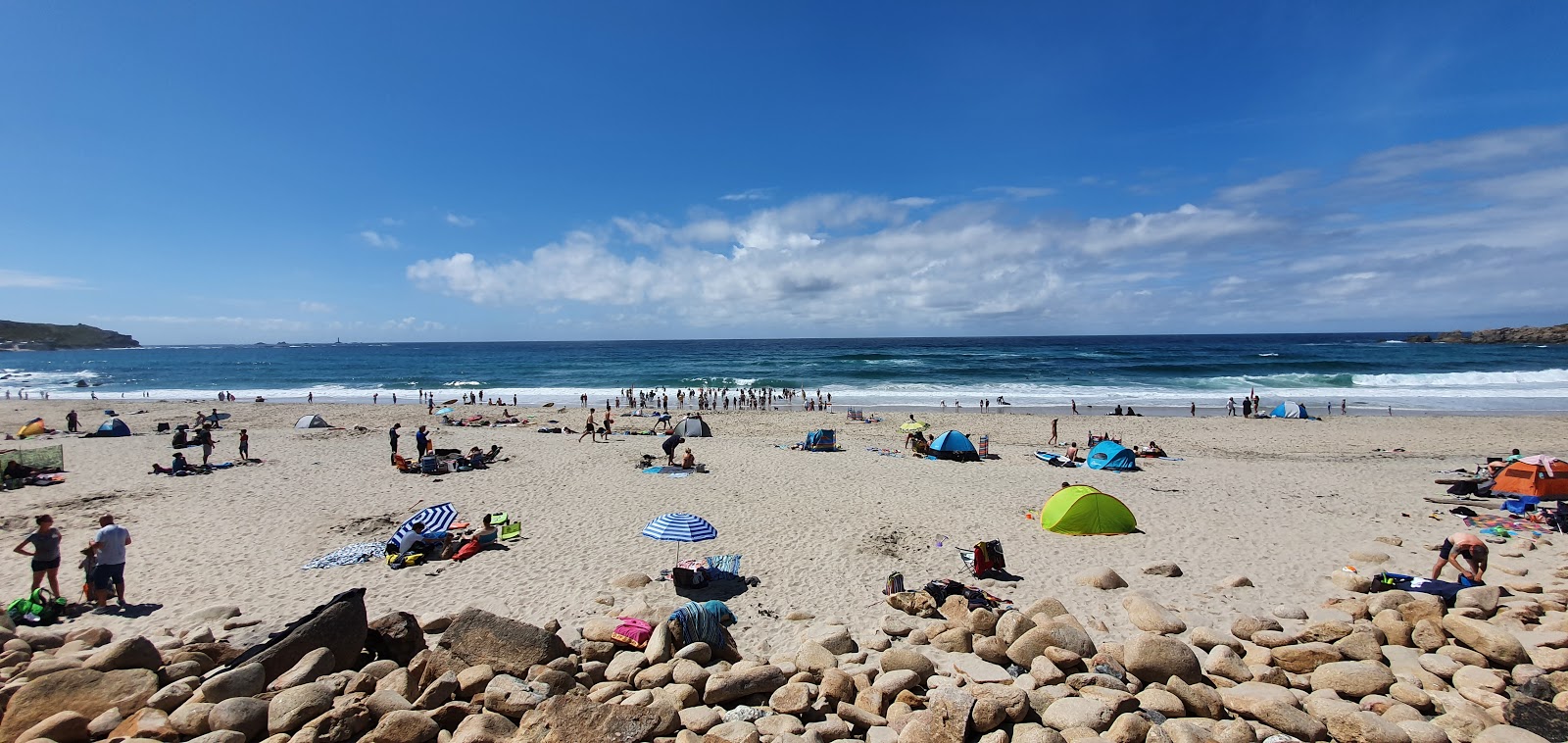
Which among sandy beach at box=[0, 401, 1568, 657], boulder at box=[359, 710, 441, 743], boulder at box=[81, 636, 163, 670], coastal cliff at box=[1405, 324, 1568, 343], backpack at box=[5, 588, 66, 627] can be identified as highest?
coastal cliff at box=[1405, 324, 1568, 343]

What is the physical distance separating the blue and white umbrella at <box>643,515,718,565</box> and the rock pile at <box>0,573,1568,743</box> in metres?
2.41

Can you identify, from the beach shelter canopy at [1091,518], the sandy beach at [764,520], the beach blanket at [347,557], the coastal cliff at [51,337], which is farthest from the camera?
the coastal cliff at [51,337]

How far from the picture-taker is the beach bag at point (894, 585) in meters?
8.69

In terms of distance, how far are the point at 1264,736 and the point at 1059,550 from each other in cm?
574

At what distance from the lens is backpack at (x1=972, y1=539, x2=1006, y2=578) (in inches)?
375

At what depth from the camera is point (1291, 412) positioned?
29.3 m

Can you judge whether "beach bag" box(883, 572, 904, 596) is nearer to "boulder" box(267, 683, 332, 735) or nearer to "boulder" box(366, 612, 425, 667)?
"boulder" box(366, 612, 425, 667)

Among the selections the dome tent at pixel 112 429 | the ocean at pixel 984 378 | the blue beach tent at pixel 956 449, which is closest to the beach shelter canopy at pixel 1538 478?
the blue beach tent at pixel 956 449

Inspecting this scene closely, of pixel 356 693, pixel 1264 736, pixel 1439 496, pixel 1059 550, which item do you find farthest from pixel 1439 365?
pixel 356 693

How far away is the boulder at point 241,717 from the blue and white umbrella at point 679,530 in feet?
16.7

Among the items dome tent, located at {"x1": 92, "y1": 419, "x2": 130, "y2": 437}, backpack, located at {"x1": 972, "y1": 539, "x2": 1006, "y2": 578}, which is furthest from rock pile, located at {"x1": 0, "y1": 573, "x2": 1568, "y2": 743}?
dome tent, located at {"x1": 92, "y1": 419, "x2": 130, "y2": 437}

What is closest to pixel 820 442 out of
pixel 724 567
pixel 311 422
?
pixel 724 567

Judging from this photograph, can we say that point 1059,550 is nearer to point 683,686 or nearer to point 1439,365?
point 683,686

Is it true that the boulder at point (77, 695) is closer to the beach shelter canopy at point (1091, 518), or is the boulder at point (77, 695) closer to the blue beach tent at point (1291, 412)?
the beach shelter canopy at point (1091, 518)
